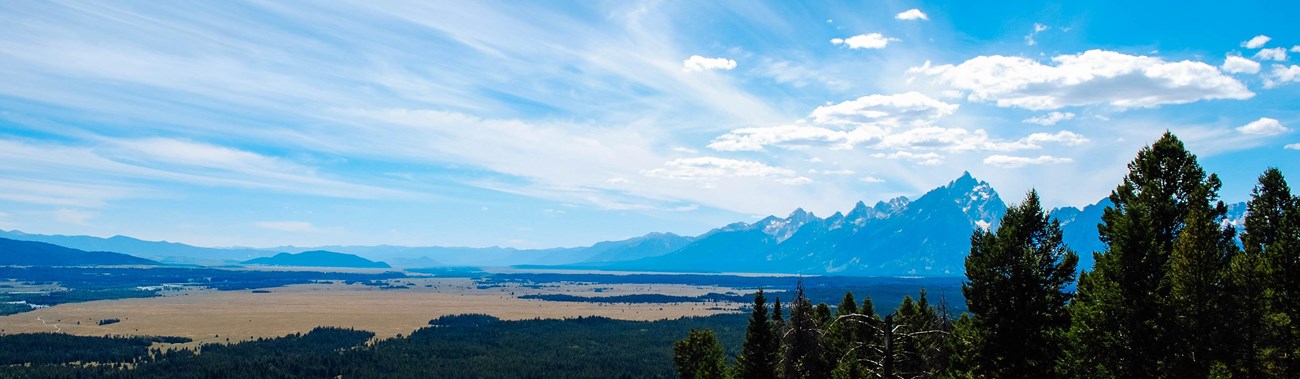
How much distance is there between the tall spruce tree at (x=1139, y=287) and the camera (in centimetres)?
2684

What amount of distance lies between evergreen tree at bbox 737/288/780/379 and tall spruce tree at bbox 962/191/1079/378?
75.0ft

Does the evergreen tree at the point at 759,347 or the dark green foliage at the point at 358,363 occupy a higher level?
the evergreen tree at the point at 759,347

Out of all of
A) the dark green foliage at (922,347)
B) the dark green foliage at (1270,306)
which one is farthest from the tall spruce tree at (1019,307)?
the dark green foliage at (1270,306)

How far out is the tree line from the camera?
83.9ft

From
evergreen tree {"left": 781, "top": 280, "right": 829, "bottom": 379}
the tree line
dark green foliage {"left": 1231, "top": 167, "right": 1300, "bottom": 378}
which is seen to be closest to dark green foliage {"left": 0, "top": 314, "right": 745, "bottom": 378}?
evergreen tree {"left": 781, "top": 280, "right": 829, "bottom": 379}

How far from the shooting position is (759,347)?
178ft

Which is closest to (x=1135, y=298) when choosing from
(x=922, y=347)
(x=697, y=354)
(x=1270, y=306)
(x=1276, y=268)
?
(x=1270, y=306)

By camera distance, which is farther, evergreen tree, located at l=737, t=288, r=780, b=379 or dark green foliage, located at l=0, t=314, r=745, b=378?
dark green foliage, located at l=0, t=314, r=745, b=378

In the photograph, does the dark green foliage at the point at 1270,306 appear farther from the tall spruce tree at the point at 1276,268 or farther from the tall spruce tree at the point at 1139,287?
the tall spruce tree at the point at 1139,287

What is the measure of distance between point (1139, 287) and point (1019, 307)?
183 inches

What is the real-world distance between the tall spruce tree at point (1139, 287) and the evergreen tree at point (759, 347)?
25890 millimetres

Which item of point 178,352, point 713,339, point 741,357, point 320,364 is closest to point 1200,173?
point 741,357

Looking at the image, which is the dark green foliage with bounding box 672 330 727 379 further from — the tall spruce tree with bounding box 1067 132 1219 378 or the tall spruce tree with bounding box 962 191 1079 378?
the tall spruce tree with bounding box 1067 132 1219 378

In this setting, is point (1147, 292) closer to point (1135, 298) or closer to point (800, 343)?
point (1135, 298)
